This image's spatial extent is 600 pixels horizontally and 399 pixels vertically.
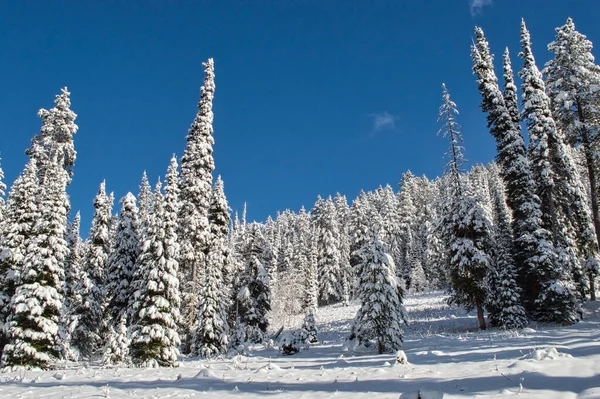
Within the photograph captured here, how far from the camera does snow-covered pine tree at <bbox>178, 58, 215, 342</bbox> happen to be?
31.9m

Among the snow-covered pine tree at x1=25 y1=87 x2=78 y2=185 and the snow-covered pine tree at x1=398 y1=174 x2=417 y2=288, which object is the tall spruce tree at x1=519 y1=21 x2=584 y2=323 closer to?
the snow-covered pine tree at x1=25 y1=87 x2=78 y2=185

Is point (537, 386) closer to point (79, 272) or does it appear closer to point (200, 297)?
point (200, 297)

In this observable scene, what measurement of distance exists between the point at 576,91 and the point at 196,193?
2725 cm

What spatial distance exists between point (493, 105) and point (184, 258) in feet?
87.5

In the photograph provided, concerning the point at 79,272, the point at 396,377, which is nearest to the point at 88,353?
the point at 79,272

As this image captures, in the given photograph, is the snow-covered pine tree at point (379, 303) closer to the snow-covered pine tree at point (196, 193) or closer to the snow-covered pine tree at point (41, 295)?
the snow-covered pine tree at point (196, 193)

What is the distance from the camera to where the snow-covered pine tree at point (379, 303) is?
19359 mm

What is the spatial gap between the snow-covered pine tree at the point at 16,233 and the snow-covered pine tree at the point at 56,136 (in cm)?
614

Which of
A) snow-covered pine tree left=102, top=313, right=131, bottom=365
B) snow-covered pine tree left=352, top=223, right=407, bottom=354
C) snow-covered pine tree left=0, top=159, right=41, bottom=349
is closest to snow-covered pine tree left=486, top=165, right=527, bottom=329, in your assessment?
snow-covered pine tree left=352, top=223, right=407, bottom=354

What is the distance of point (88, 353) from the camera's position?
34250 millimetres

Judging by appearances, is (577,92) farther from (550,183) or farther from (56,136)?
(56,136)

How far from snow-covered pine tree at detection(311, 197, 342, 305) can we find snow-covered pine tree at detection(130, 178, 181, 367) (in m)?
49.0

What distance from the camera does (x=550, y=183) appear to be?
28.8 m

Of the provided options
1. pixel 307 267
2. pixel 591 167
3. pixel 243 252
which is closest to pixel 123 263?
pixel 243 252
